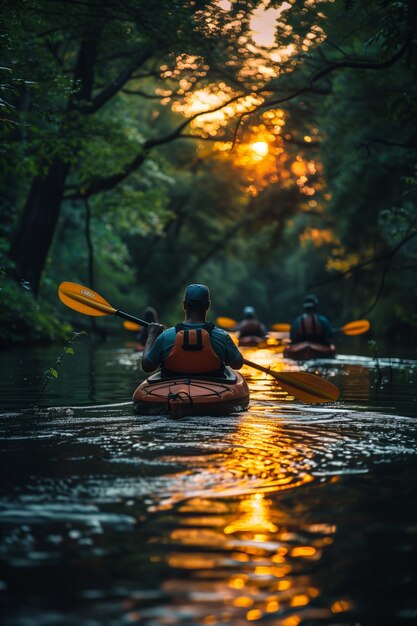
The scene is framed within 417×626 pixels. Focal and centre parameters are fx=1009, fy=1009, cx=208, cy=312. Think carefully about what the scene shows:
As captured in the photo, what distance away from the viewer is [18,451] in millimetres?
7535

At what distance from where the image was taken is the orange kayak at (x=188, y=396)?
31.6 ft

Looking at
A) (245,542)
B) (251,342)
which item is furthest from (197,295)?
(251,342)

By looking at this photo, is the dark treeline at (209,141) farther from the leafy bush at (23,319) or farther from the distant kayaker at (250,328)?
the distant kayaker at (250,328)

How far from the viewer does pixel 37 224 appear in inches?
966

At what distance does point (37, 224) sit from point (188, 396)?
1570 cm

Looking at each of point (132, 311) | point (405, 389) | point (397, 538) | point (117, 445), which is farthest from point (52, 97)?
point (132, 311)

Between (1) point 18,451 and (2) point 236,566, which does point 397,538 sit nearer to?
(2) point 236,566

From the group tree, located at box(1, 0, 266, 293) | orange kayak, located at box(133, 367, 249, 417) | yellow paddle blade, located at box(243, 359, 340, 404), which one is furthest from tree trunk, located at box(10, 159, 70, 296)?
orange kayak, located at box(133, 367, 249, 417)

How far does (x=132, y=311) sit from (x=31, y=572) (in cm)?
4068

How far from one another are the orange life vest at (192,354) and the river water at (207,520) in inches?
25.8

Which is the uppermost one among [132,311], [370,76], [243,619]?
[370,76]

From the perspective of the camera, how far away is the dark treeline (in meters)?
17.0

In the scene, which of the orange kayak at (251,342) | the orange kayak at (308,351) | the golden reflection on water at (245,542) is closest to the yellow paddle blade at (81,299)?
the golden reflection on water at (245,542)

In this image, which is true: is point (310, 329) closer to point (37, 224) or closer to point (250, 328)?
point (250, 328)
